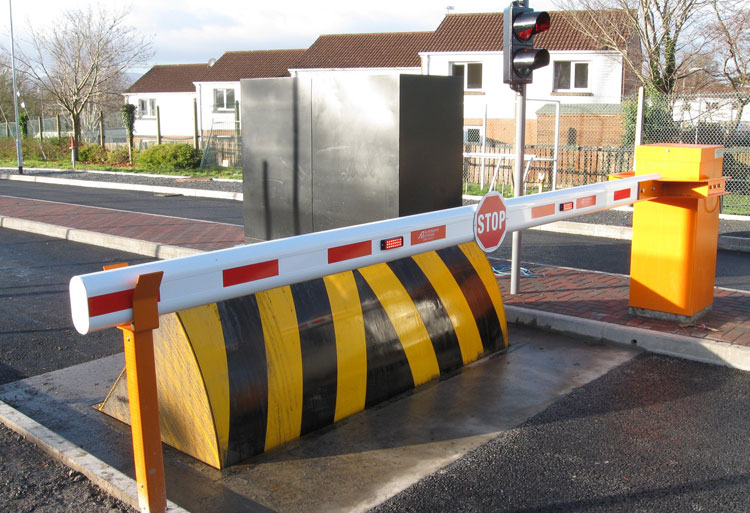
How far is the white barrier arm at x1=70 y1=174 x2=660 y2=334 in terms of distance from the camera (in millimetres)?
2858

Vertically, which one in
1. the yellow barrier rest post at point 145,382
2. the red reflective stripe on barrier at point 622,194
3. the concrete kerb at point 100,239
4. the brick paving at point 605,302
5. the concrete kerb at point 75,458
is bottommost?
the concrete kerb at point 75,458

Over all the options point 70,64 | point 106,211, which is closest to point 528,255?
point 106,211

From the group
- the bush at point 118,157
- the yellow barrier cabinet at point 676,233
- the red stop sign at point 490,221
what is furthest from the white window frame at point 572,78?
the red stop sign at point 490,221

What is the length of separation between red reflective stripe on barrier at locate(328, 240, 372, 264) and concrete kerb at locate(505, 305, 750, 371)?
9.96ft

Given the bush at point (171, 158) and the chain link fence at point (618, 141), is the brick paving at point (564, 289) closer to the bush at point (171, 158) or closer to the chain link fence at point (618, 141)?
the chain link fence at point (618, 141)

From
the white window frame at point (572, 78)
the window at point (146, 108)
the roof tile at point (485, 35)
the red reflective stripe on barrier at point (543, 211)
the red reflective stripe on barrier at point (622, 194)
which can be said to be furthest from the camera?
the window at point (146, 108)

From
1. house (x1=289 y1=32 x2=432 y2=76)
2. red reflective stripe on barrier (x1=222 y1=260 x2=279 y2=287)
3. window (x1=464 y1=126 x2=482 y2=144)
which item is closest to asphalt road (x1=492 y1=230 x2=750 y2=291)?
red reflective stripe on barrier (x1=222 y1=260 x2=279 y2=287)

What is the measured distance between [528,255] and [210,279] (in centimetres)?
751

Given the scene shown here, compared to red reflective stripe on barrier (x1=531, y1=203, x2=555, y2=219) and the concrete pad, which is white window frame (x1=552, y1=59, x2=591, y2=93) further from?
red reflective stripe on barrier (x1=531, y1=203, x2=555, y2=219)

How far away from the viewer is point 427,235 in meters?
4.46

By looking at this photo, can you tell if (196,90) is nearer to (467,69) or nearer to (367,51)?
(367,51)

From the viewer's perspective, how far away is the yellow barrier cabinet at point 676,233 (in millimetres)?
6293

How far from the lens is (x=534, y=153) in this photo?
19.8m

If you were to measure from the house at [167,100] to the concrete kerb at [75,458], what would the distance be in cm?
4946
